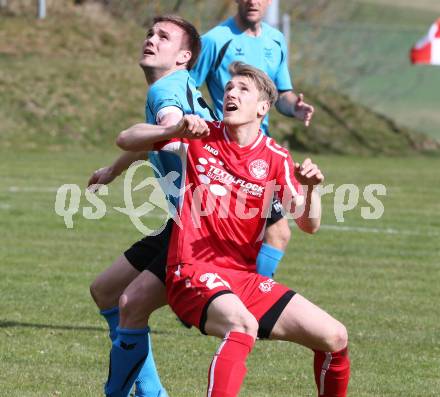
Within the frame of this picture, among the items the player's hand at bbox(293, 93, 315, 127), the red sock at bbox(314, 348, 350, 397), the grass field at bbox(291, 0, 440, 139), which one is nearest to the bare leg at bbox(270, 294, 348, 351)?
the red sock at bbox(314, 348, 350, 397)

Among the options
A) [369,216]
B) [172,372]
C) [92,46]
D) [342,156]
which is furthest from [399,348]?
[92,46]

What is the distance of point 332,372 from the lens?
505 centimetres

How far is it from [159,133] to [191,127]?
238mm

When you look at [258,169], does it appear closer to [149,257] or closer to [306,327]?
[306,327]

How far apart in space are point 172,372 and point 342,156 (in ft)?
54.5

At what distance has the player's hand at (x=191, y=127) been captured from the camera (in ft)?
15.4

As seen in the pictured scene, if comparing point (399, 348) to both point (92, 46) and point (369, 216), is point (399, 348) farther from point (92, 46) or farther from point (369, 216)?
point (92, 46)

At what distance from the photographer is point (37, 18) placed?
25766mm

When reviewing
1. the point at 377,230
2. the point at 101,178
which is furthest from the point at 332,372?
the point at 377,230

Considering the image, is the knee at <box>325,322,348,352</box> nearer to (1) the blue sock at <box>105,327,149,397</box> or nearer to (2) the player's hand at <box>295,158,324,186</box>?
(2) the player's hand at <box>295,158,324,186</box>

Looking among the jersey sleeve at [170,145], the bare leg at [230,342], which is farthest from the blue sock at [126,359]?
the jersey sleeve at [170,145]

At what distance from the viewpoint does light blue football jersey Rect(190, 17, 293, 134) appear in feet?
25.2

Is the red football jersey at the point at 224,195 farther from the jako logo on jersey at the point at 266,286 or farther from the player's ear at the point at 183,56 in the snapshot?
the player's ear at the point at 183,56

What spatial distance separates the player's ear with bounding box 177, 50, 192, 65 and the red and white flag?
1480 centimetres
